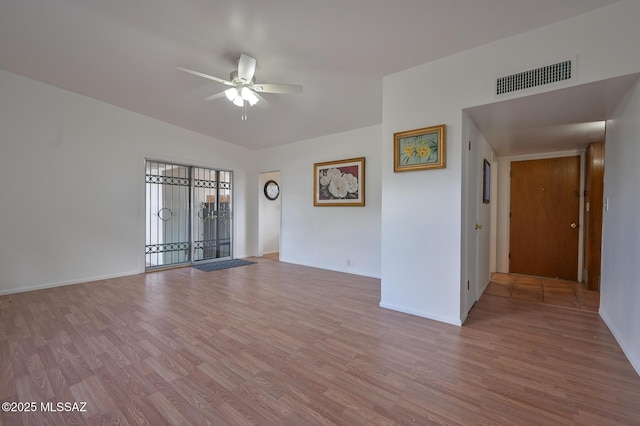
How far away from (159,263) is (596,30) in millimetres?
6630

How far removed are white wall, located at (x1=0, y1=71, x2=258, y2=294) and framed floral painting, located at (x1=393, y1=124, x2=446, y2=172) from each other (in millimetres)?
4370

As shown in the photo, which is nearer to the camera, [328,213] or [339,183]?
[339,183]

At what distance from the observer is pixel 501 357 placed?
6.82ft

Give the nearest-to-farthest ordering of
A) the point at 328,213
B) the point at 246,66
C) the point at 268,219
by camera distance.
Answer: the point at 246,66 < the point at 328,213 < the point at 268,219

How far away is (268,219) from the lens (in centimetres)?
715

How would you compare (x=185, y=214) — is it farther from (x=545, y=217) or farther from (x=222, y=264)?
(x=545, y=217)

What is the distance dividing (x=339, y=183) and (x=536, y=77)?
320 centimetres

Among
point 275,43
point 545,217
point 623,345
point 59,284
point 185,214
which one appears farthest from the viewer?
point 185,214

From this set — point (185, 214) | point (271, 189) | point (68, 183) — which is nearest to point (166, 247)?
point (185, 214)

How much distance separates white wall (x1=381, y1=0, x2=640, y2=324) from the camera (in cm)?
203

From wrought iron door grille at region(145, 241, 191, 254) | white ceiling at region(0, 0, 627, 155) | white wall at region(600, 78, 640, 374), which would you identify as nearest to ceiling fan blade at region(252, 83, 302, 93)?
white ceiling at region(0, 0, 627, 155)

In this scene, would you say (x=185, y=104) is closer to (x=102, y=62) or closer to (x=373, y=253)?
(x=102, y=62)

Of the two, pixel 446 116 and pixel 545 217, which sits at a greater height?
pixel 446 116

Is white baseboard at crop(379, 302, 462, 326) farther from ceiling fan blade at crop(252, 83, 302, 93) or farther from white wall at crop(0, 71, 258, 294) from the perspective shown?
white wall at crop(0, 71, 258, 294)
